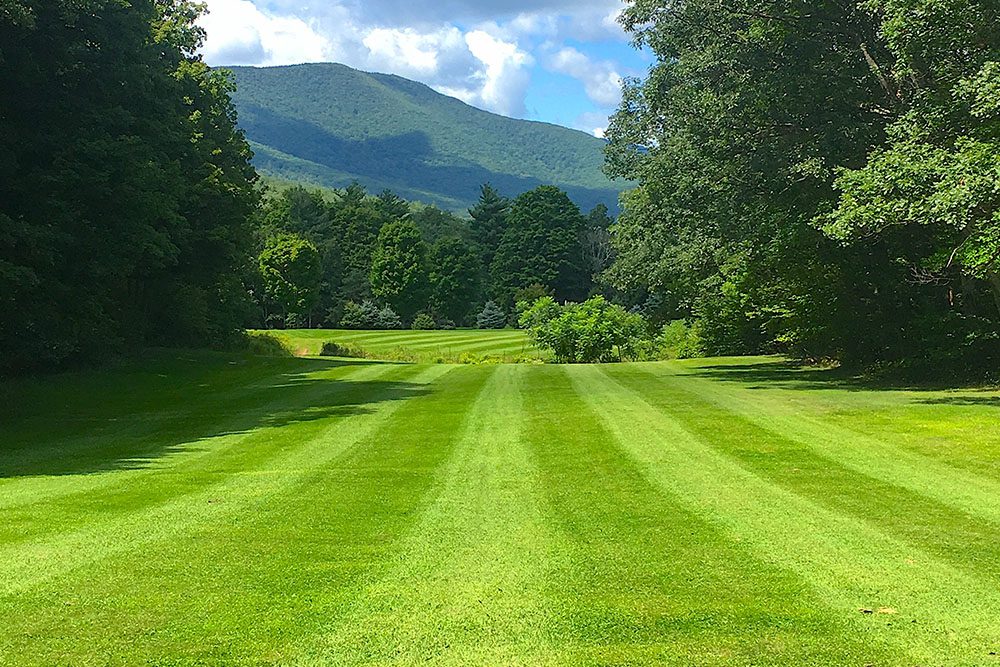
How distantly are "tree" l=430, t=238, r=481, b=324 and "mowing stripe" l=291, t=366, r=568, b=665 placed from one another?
274 feet

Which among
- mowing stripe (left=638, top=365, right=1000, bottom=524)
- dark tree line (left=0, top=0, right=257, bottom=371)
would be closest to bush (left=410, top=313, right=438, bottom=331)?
dark tree line (left=0, top=0, right=257, bottom=371)

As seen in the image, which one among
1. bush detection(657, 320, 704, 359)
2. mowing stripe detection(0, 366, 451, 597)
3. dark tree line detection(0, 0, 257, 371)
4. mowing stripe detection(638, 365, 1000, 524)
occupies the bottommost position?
mowing stripe detection(0, 366, 451, 597)

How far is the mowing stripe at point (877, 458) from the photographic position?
26.3 feet

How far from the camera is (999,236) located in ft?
44.2

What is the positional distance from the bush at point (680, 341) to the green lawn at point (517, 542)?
84.7 feet

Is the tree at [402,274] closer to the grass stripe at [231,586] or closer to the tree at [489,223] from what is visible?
the tree at [489,223]

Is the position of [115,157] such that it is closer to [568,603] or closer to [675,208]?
[675,208]

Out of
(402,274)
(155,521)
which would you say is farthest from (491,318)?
(155,521)

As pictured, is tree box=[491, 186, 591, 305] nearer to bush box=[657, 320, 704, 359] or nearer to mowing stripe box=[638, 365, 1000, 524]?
bush box=[657, 320, 704, 359]

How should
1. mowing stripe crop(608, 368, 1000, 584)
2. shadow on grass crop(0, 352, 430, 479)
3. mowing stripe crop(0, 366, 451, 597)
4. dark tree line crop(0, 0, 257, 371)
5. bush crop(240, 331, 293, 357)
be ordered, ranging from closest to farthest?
mowing stripe crop(0, 366, 451, 597) < mowing stripe crop(608, 368, 1000, 584) < shadow on grass crop(0, 352, 430, 479) < dark tree line crop(0, 0, 257, 371) < bush crop(240, 331, 293, 357)

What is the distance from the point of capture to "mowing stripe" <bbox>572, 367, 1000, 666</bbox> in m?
4.34

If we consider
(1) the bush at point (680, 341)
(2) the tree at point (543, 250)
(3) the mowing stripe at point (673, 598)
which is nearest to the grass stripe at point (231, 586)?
(3) the mowing stripe at point (673, 598)

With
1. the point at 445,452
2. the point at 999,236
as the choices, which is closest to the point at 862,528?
the point at 445,452

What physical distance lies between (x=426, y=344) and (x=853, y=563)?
52.0 metres
